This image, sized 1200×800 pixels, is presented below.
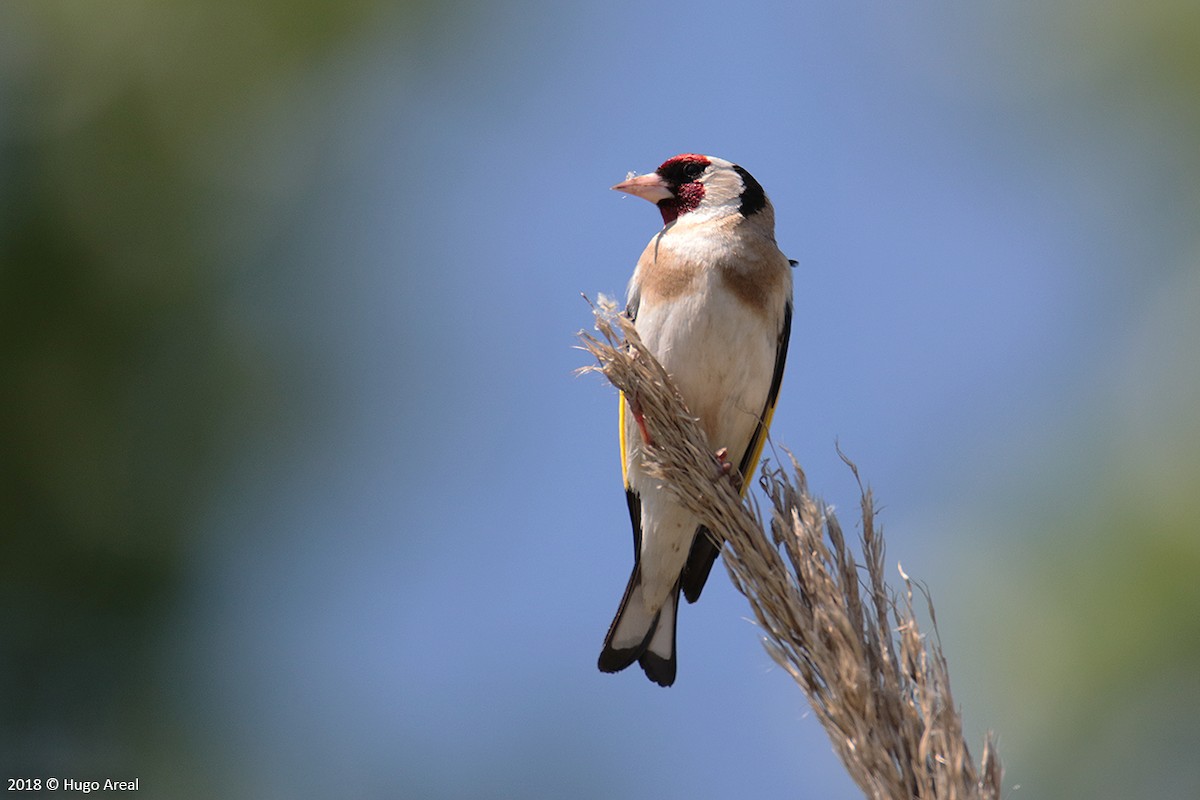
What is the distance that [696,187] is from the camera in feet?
14.5

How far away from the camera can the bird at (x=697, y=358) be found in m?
3.80

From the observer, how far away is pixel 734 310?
380 centimetres

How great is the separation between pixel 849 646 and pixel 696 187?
2.60 m

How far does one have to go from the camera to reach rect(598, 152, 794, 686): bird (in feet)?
12.5

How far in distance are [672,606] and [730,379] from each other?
0.86m

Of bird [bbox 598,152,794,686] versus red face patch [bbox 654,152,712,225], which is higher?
red face patch [bbox 654,152,712,225]

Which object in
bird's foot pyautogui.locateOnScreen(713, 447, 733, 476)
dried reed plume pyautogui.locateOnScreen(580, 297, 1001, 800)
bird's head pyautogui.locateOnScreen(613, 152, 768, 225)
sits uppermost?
bird's head pyautogui.locateOnScreen(613, 152, 768, 225)

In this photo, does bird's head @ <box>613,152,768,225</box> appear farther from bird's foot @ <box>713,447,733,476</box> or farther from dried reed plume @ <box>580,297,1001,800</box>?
dried reed plume @ <box>580,297,1001,800</box>

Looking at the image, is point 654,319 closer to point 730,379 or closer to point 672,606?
point 730,379

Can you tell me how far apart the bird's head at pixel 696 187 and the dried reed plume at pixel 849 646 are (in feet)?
5.82

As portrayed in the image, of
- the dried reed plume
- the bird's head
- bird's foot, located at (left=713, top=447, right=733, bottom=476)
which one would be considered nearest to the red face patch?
the bird's head

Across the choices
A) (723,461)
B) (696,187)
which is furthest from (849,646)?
(696,187)

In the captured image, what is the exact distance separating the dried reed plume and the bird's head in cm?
178

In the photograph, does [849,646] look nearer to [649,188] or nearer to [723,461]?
[723,461]
